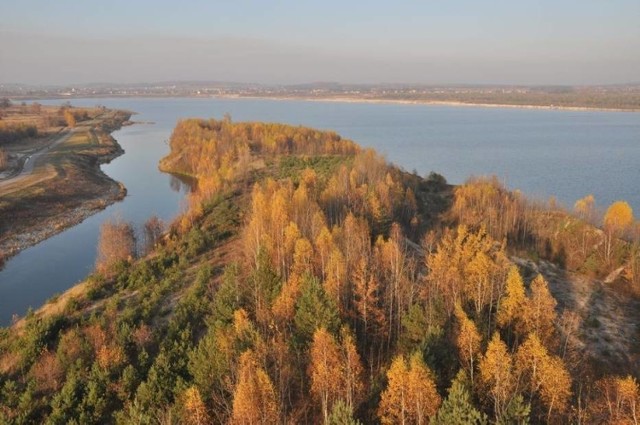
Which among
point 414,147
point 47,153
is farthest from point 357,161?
point 47,153

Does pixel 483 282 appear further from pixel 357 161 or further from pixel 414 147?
pixel 414 147

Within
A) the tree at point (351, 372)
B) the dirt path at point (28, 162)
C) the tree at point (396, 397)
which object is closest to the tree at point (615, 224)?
the tree at point (351, 372)

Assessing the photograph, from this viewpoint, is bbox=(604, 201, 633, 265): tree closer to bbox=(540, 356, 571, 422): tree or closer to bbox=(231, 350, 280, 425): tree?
bbox=(540, 356, 571, 422): tree

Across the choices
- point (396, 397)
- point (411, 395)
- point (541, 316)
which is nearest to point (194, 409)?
point (396, 397)

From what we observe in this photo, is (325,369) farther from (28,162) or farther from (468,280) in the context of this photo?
(28,162)

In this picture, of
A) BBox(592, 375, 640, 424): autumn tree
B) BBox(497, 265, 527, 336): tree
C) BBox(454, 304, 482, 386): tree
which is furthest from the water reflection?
BBox(592, 375, 640, 424): autumn tree
